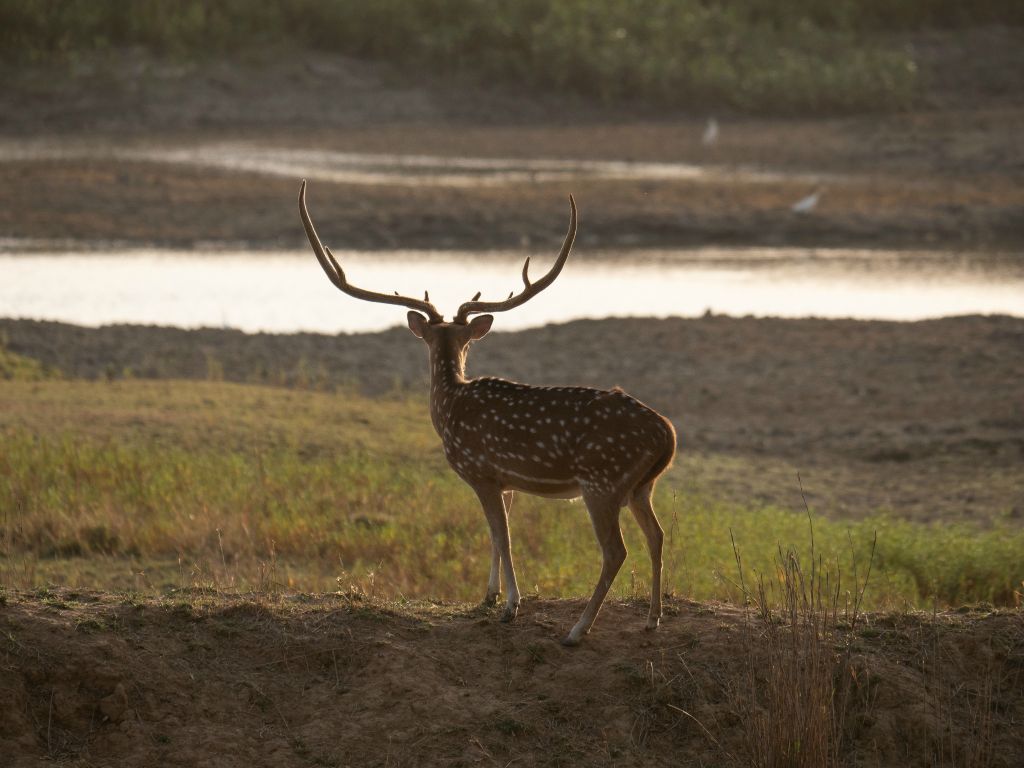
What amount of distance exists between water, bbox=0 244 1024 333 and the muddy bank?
6.87ft

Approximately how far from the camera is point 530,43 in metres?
42.4

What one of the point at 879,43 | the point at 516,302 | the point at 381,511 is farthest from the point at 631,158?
the point at 516,302

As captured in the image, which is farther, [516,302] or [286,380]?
[286,380]

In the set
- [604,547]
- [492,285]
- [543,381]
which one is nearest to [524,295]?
[604,547]

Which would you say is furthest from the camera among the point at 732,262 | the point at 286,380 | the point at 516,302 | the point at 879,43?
the point at 879,43

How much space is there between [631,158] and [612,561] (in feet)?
95.1

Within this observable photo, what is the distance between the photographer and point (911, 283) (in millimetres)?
24156

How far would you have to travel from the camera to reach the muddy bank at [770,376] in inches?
523

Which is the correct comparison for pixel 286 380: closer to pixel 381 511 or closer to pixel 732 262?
pixel 381 511

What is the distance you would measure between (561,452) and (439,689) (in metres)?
1.15

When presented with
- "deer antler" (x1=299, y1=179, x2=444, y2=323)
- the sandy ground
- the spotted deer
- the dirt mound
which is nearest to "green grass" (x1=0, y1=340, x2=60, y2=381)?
the sandy ground

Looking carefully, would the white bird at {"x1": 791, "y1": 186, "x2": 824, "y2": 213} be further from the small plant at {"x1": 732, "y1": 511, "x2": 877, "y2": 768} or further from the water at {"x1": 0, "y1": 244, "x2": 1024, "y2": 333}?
the small plant at {"x1": 732, "y1": 511, "x2": 877, "y2": 768}

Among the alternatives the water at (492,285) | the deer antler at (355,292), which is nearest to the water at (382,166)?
the water at (492,285)

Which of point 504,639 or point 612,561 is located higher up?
point 612,561
